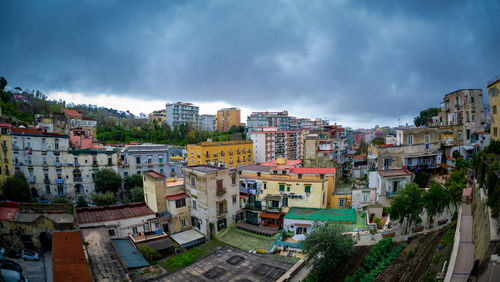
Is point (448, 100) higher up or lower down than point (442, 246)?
higher up

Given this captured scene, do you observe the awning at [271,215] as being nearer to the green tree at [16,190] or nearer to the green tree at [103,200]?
the green tree at [103,200]

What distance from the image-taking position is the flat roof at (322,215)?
81.4 ft

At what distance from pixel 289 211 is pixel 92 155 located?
3420cm

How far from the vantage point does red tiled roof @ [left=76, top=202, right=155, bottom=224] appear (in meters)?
23.4

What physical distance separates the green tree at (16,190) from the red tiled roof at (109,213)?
63.1 feet

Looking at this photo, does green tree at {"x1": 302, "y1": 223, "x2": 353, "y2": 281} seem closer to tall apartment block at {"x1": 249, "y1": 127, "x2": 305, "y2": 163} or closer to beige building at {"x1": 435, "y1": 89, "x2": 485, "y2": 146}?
beige building at {"x1": 435, "y1": 89, "x2": 485, "y2": 146}

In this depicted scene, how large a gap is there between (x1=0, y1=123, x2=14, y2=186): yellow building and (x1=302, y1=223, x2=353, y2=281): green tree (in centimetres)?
4751

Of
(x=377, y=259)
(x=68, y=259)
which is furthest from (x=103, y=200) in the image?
(x=377, y=259)

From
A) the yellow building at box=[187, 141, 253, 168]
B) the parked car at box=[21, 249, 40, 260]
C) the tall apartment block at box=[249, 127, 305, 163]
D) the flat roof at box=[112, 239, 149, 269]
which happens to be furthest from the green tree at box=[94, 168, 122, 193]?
the tall apartment block at box=[249, 127, 305, 163]

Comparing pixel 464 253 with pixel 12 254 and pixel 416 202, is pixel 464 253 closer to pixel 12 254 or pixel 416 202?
pixel 416 202

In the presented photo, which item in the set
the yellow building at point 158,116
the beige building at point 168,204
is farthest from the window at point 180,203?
the yellow building at point 158,116

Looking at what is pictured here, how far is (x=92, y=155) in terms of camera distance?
135 feet

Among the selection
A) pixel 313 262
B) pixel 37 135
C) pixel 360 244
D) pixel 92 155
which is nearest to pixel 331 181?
pixel 360 244

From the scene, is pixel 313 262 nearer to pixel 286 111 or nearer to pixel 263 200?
pixel 263 200
